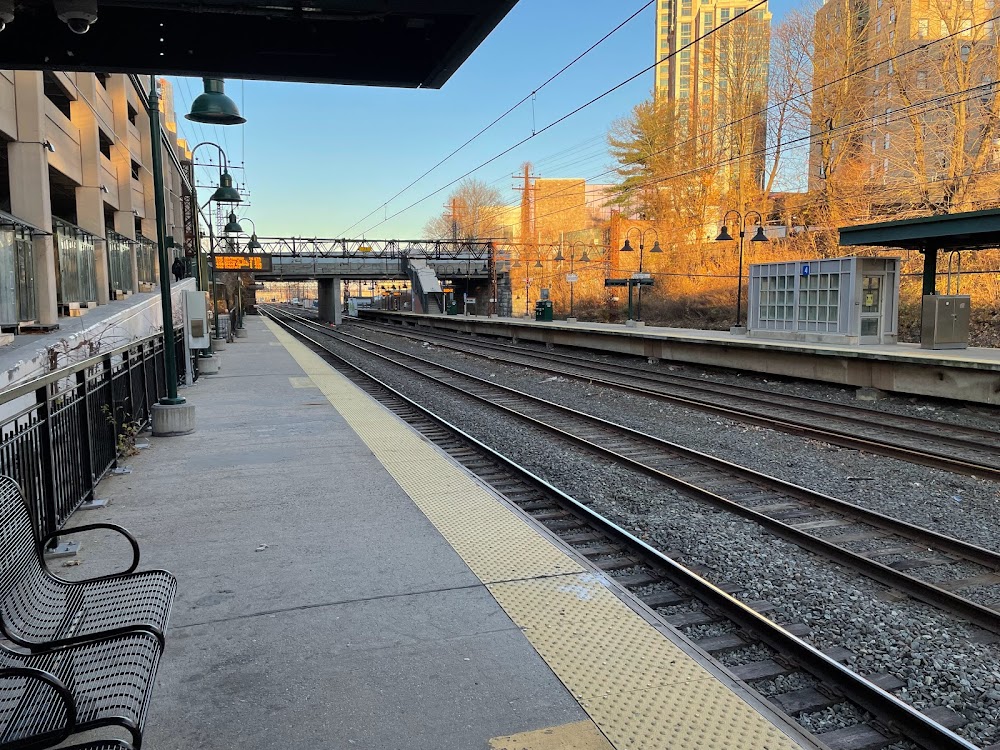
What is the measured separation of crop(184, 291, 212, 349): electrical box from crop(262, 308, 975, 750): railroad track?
9.74m

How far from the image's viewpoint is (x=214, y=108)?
9.45 meters

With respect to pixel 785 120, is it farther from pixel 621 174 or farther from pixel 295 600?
pixel 295 600

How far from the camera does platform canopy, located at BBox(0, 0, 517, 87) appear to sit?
13.9ft

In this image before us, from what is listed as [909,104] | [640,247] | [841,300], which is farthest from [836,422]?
[640,247]

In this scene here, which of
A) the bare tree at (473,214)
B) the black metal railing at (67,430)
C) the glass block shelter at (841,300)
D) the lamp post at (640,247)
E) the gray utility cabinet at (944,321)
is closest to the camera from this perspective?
the black metal railing at (67,430)

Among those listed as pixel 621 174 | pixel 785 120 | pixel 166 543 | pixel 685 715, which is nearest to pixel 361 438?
pixel 166 543

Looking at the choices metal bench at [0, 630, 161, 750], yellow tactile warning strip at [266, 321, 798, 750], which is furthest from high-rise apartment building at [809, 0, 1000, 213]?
metal bench at [0, 630, 161, 750]

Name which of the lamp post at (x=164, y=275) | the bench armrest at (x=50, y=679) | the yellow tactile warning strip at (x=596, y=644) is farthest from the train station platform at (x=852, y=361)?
the bench armrest at (x=50, y=679)

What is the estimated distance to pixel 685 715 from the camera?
3215 mm

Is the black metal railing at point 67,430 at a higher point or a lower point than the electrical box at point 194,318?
lower

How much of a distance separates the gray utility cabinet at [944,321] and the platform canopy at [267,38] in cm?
1584

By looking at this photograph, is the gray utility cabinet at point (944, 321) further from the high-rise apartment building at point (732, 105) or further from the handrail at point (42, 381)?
the high-rise apartment building at point (732, 105)

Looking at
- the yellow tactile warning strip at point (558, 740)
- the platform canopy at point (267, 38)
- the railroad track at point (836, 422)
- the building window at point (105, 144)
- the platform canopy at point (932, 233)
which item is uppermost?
the building window at point (105, 144)

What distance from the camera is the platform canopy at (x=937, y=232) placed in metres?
15.4
